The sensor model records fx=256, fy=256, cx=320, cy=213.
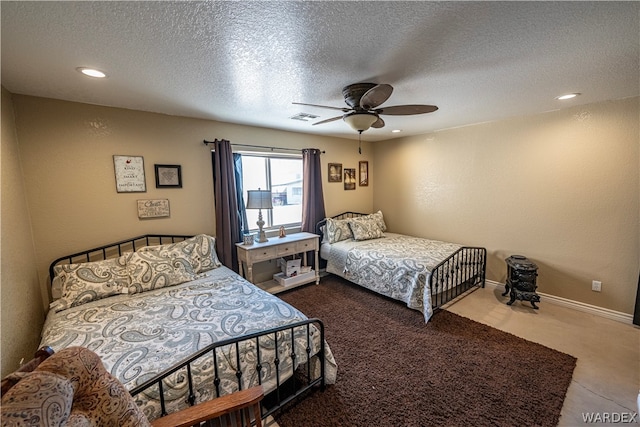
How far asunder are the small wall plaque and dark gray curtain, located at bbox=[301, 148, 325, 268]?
1.96m

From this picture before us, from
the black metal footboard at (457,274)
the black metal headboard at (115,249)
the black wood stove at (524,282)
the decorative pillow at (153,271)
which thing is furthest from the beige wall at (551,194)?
the black metal headboard at (115,249)

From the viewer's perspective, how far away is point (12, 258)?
1.76 meters

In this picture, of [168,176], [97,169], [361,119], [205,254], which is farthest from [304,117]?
[97,169]

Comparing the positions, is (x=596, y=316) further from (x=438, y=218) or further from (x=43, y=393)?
(x=43, y=393)

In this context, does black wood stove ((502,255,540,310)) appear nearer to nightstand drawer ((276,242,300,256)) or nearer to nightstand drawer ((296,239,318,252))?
nightstand drawer ((296,239,318,252))

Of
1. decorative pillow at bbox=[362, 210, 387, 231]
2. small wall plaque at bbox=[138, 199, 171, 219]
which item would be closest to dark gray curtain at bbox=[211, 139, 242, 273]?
small wall plaque at bbox=[138, 199, 171, 219]

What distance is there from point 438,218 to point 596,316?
2.10m

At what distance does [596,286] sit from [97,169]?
5.50m

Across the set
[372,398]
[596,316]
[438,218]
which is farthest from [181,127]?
[596,316]

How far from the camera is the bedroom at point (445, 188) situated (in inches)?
84.7

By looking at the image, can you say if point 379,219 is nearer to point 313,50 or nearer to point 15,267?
point 313,50

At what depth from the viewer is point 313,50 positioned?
62.7 inches

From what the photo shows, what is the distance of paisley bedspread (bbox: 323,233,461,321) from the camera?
2986mm

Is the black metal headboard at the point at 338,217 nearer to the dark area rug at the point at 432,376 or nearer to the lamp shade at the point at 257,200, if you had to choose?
the lamp shade at the point at 257,200
